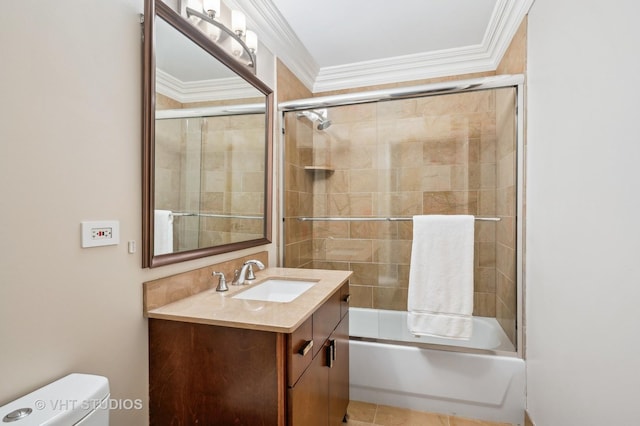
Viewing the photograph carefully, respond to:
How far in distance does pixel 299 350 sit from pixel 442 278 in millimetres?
1186

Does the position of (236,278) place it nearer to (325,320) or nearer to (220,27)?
(325,320)

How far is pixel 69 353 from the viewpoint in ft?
3.08

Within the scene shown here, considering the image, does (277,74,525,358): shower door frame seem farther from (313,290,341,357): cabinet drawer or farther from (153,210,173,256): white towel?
(153,210,173,256): white towel

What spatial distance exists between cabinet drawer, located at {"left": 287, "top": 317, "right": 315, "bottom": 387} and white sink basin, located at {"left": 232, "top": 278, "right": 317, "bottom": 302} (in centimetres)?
44

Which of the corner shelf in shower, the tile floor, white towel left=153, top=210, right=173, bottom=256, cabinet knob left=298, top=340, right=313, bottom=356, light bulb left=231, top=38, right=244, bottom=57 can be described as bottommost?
the tile floor

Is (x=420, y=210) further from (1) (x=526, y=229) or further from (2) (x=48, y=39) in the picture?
(2) (x=48, y=39)

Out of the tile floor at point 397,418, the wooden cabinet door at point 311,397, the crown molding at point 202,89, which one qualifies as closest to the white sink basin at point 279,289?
the wooden cabinet door at point 311,397

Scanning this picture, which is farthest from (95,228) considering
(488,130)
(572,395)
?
(488,130)

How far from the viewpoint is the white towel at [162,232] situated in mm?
1227

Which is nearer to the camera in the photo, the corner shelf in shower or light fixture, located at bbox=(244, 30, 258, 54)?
light fixture, located at bbox=(244, 30, 258, 54)

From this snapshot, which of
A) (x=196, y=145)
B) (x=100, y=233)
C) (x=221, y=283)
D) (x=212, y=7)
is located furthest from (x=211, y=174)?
(x=212, y=7)

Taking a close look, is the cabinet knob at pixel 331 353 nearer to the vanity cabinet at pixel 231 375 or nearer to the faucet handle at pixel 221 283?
the vanity cabinet at pixel 231 375

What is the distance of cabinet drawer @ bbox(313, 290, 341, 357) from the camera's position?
132 centimetres

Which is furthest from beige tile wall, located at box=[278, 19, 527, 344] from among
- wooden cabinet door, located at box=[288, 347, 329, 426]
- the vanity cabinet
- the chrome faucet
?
the vanity cabinet
